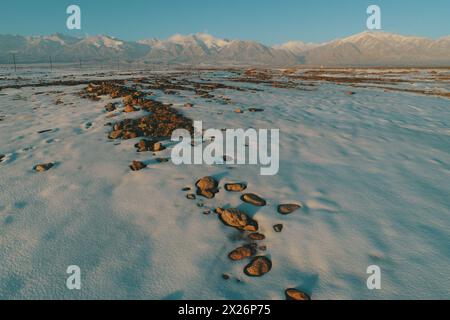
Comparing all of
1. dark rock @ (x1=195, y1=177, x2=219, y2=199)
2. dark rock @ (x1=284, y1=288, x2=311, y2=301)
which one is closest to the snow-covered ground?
dark rock @ (x1=284, y1=288, x2=311, y2=301)

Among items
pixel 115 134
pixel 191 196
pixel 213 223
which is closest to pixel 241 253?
pixel 213 223

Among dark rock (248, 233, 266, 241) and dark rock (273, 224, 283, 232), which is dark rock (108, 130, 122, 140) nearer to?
dark rock (248, 233, 266, 241)

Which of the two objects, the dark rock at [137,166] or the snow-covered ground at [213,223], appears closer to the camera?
the snow-covered ground at [213,223]

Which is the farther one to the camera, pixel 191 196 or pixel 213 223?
pixel 191 196

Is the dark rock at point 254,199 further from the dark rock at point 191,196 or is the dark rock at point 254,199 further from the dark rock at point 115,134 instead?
the dark rock at point 115,134

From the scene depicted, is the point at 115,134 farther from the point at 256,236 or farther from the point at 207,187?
the point at 256,236

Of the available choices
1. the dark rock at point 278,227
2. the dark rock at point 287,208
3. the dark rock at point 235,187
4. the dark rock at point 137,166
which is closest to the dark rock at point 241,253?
the dark rock at point 278,227

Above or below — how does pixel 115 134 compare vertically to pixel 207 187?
above

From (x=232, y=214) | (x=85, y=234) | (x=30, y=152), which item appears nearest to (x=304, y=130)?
(x=232, y=214)

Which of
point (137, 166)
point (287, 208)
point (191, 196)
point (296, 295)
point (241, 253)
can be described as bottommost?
point (296, 295)
